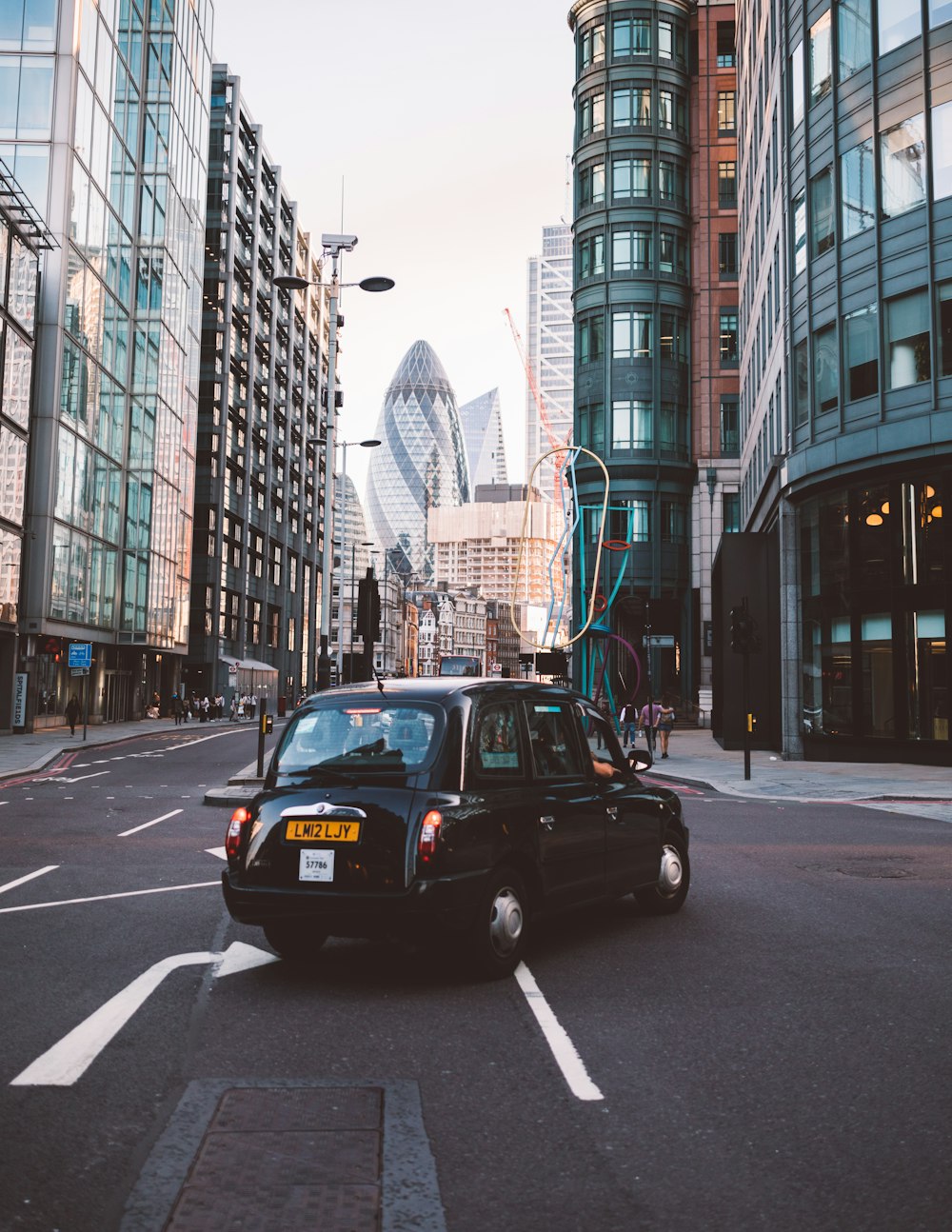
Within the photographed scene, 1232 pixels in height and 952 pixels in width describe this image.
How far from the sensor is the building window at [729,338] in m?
62.5

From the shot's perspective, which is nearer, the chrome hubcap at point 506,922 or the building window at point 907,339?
the chrome hubcap at point 506,922

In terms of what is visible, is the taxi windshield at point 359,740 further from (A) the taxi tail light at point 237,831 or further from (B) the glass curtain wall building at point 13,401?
(B) the glass curtain wall building at point 13,401

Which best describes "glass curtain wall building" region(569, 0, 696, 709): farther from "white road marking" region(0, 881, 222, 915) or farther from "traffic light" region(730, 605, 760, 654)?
"white road marking" region(0, 881, 222, 915)

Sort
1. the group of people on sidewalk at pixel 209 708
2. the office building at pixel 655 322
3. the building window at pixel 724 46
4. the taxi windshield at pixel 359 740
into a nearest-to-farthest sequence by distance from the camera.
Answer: the taxi windshield at pixel 359 740 < the office building at pixel 655 322 < the building window at pixel 724 46 < the group of people on sidewalk at pixel 209 708

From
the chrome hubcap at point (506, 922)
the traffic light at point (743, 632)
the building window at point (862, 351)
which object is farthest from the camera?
the building window at point (862, 351)

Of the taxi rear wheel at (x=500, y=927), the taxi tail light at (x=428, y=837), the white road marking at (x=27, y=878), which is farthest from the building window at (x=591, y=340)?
the taxi tail light at (x=428, y=837)

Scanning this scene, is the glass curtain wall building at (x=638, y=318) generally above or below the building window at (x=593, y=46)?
below

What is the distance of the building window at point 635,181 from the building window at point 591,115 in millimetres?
2832

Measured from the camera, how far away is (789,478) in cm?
3175

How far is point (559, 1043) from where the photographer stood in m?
5.61

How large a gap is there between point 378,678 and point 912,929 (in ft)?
14.5

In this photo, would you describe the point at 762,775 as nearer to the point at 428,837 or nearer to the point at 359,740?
the point at 359,740

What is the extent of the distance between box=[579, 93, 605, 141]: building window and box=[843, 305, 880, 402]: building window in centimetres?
3884

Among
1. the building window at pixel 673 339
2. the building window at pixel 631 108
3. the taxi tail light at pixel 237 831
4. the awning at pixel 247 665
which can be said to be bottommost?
the taxi tail light at pixel 237 831
